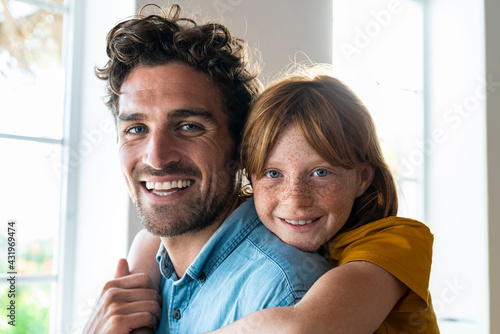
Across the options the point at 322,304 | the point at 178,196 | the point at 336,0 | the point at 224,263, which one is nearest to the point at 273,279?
the point at 322,304

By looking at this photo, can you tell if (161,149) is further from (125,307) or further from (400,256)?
(400,256)

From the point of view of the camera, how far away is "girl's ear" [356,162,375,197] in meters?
1.13

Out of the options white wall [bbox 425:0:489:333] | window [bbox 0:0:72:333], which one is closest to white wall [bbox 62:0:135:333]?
window [bbox 0:0:72:333]

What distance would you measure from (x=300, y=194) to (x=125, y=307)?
0.46 metres

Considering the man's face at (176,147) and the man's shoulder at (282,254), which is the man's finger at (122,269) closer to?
the man's face at (176,147)

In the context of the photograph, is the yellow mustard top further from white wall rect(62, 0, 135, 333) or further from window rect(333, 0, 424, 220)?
window rect(333, 0, 424, 220)

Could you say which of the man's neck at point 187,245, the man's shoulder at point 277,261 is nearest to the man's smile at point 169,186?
the man's neck at point 187,245

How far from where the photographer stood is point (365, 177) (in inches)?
44.8

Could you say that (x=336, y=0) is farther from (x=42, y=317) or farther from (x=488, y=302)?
→ (x=42, y=317)

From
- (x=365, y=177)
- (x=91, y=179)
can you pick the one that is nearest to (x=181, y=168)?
(x=365, y=177)

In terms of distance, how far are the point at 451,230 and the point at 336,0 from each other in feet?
5.09

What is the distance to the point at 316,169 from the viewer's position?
1035 millimetres

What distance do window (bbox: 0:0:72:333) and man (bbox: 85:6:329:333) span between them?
0.74m

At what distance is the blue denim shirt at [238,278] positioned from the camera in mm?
894
